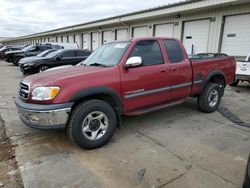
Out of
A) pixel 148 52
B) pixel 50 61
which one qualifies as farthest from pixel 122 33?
pixel 148 52

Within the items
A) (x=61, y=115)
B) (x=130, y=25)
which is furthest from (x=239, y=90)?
(x=130, y=25)

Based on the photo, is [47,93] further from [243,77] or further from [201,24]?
[201,24]

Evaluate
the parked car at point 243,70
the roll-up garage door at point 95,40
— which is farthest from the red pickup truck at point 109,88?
the roll-up garage door at point 95,40

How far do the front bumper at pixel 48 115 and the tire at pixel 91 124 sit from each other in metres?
0.14

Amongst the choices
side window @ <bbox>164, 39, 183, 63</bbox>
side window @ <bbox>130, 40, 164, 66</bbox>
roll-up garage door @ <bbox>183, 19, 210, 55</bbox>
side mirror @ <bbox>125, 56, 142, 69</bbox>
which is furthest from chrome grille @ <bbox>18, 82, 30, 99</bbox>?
roll-up garage door @ <bbox>183, 19, 210, 55</bbox>

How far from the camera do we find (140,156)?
360 centimetres

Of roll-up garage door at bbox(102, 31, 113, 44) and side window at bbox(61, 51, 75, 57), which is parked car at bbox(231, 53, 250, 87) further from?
roll-up garage door at bbox(102, 31, 113, 44)

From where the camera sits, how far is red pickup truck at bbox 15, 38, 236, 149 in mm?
3482

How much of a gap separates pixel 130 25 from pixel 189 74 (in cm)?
1684

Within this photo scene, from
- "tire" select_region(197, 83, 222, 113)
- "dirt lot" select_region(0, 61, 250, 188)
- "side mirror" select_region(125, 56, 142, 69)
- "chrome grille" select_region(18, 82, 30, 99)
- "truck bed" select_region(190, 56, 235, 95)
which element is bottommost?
"dirt lot" select_region(0, 61, 250, 188)

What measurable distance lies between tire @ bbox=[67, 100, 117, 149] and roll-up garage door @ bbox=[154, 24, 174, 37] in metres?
14.2

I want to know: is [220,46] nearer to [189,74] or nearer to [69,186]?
[189,74]

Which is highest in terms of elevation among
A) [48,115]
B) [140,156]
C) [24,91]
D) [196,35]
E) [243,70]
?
[196,35]

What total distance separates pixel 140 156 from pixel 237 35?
11.5 meters
